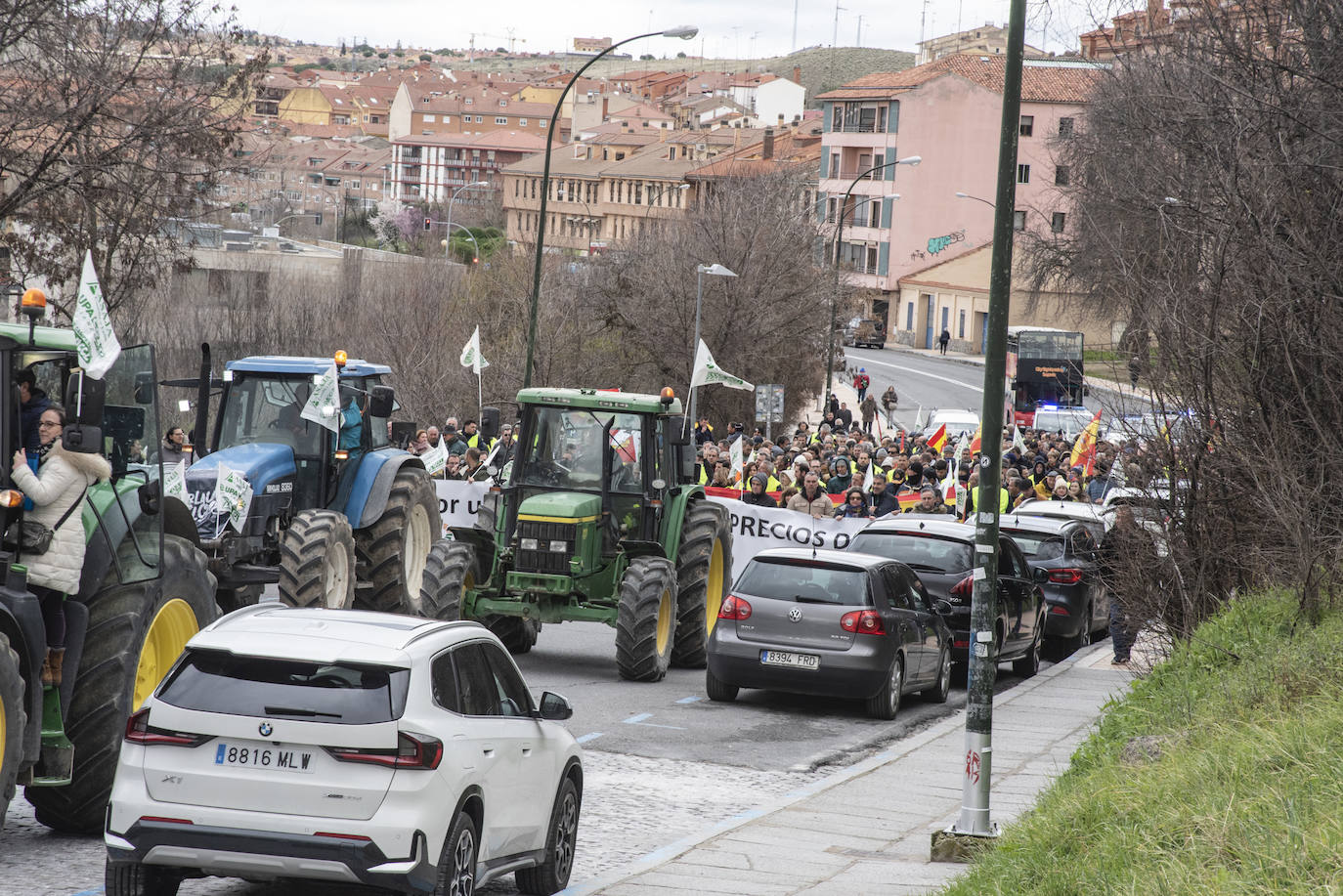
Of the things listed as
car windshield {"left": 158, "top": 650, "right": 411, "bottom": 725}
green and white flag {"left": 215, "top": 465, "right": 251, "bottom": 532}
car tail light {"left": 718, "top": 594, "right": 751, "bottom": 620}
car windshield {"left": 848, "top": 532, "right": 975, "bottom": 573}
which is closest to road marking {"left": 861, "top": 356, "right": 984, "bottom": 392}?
car windshield {"left": 848, "top": 532, "right": 975, "bottom": 573}

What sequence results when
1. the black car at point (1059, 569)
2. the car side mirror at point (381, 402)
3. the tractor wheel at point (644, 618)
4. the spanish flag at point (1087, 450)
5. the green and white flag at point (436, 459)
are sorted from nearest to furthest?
the tractor wheel at point (644, 618) < the car side mirror at point (381, 402) < the black car at point (1059, 569) < the green and white flag at point (436, 459) < the spanish flag at point (1087, 450)

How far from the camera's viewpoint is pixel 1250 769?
749 centimetres

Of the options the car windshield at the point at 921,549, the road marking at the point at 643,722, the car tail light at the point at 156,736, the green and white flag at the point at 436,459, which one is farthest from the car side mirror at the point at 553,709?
the green and white flag at the point at 436,459

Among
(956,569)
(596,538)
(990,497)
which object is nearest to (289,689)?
(990,497)

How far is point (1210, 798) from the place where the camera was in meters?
7.06

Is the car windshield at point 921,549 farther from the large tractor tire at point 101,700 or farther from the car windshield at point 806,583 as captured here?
the large tractor tire at point 101,700

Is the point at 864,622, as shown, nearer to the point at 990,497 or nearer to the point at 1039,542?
the point at 990,497

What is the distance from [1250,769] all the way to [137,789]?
487cm

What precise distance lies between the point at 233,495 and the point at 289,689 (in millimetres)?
7947

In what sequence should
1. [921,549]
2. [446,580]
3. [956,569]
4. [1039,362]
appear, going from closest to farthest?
1. [446,580]
2. [956,569]
3. [921,549]
4. [1039,362]

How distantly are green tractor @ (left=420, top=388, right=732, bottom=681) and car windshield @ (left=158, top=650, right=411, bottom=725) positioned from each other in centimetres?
843

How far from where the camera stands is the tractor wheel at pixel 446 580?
16.1 m

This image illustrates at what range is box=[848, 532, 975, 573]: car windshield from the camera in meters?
17.9

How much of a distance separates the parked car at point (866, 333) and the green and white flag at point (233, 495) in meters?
74.2
